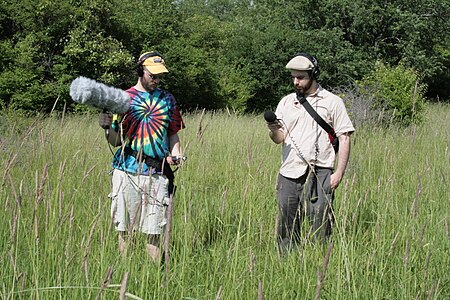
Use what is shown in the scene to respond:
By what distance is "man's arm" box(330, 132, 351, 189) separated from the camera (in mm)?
3580

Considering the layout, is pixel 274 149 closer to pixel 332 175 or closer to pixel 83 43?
pixel 332 175

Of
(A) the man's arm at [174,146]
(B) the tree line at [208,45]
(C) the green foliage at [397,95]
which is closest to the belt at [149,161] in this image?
(A) the man's arm at [174,146]

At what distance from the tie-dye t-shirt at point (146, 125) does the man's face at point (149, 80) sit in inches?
1.6

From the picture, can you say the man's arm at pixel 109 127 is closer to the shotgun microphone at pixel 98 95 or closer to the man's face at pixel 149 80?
the shotgun microphone at pixel 98 95

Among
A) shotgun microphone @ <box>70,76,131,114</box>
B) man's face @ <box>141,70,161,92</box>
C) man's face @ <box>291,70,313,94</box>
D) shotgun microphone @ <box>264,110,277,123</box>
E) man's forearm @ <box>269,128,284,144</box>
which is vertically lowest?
man's forearm @ <box>269,128,284,144</box>

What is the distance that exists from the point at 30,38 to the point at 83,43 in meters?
1.45

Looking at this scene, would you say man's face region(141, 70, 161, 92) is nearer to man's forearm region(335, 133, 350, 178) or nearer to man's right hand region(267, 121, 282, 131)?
man's right hand region(267, 121, 282, 131)

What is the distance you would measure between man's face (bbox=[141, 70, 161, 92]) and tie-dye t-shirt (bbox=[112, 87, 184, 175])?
0.04 metres

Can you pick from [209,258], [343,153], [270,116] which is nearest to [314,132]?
[343,153]

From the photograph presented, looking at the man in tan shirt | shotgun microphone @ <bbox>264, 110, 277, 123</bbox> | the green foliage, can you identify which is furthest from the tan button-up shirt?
the green foliage

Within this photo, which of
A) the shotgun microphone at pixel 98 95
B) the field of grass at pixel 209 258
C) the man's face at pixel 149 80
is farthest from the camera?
the man's face at pixel 149 80

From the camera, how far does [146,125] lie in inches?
134

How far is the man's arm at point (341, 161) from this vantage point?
3580mm

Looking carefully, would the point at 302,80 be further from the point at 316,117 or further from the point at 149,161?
the point at 149,161
